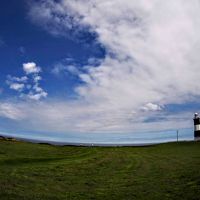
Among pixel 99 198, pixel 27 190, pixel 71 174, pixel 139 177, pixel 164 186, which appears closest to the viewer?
pixel 99 198

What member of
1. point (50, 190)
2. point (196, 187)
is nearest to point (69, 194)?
point (50, 190)

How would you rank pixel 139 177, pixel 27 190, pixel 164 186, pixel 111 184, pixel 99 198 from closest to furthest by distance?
pixel 99 198 < pixel 27 190 < pixel 164 186 < pixel 111 184 < pixel 139 177

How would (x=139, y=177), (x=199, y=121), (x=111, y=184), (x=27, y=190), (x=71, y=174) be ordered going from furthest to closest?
(x=199, y=121), (x=71, y=174), (x=139, y=177), (x=111, y=184), (x=27, y=190)

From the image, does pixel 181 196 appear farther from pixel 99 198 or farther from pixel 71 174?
pixel 71 174

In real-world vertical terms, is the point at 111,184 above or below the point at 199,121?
below

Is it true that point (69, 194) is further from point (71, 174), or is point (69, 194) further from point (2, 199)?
point (71, 174)

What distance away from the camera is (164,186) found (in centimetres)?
1862

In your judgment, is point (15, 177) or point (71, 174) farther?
point (71, 174)

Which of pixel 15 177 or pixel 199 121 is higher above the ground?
pixel 199 121

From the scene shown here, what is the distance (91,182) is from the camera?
819 inches

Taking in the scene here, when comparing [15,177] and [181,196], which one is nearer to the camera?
[181,196]

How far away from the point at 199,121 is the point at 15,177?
226ft

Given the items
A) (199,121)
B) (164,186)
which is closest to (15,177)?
(164,186)

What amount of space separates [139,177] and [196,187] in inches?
244
